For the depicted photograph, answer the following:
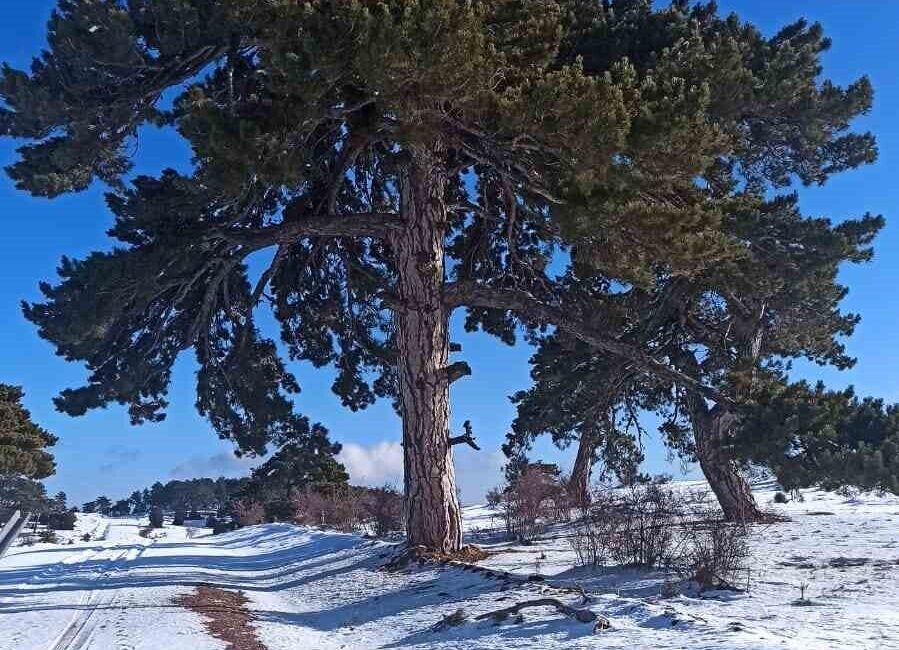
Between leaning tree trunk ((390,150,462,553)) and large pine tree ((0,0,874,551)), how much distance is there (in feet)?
0.13

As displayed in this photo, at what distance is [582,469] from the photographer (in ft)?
63.6

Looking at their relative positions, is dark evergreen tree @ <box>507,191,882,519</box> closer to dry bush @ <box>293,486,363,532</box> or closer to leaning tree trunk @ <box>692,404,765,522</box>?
leaning tree trunk @ <box>692,404,765,522</box>

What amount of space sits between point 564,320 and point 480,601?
5.47 meters

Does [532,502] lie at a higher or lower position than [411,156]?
lower

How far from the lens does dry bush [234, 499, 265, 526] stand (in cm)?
Result: 3916

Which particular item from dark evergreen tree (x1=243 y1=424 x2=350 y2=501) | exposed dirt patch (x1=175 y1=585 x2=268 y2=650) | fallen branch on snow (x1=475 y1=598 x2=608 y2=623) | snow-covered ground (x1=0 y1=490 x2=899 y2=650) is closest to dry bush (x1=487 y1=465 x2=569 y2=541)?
snow-covered ground (x1=0 y1=490 x2=899 y2=650)

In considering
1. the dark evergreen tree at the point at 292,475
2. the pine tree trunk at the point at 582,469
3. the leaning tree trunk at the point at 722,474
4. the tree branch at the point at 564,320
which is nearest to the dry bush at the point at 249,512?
the dark evergreen tree at the point at 292,475

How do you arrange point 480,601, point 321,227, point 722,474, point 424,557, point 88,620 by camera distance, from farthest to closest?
point 722,474
point 321,227
point 424,557
point 88,620
point 480,601

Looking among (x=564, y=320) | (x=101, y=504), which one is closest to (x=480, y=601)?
(x=564, y=320)

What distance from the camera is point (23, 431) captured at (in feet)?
120

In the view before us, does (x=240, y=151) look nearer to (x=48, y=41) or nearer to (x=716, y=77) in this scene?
(x=48, y=41)

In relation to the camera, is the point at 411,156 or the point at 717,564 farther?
the point at 411,156

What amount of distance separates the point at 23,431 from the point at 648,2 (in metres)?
35.3

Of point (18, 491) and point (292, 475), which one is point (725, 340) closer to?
point (292, 475)
